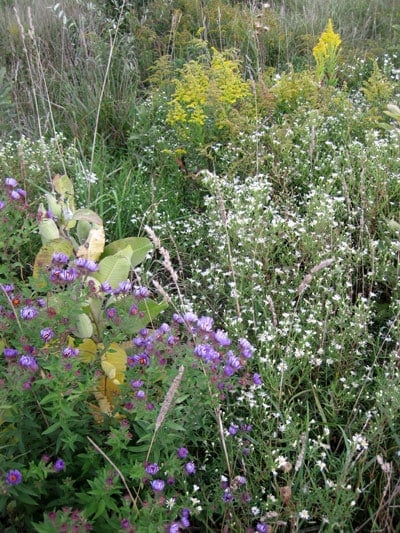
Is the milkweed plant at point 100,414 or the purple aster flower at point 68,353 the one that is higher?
the purple aster flower at point 68,353

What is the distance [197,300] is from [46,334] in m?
1.39

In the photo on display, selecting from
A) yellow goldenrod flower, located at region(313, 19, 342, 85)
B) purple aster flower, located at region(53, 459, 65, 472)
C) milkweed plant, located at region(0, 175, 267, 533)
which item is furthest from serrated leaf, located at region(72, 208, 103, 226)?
yellow goldenrod flower, located at region(313, 19, 342, 85)

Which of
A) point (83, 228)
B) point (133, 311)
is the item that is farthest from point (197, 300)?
point (133, 311)

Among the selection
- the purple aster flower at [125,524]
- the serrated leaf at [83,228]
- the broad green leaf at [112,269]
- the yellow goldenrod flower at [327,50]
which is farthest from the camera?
the yellow goldenrod flower at [327,50]

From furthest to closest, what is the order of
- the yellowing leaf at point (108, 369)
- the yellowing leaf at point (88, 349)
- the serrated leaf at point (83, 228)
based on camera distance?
the serrated leaf at point (83, 228) < the yellowing leaf at point (88, 349) < the yellowing leaf at point (108, 369)

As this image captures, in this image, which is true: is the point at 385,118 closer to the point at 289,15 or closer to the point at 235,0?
the point at 289,15

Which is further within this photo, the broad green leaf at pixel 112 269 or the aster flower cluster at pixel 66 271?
the broad green leaf at pixel 112 269

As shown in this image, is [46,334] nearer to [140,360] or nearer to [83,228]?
[140,360]

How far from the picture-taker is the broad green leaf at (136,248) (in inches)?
100

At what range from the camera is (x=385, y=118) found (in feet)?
14.4

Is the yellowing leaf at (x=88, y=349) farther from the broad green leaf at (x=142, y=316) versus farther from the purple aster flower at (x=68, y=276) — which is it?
the purple aster flower at (x=68, y=276)

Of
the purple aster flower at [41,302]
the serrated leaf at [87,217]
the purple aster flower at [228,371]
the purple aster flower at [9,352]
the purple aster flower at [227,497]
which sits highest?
the purple aster flower at [9,352]

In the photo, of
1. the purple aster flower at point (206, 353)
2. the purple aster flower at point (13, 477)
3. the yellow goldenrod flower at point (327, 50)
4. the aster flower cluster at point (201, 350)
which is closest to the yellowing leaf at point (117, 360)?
the aster flower cluster at point (201, 350)

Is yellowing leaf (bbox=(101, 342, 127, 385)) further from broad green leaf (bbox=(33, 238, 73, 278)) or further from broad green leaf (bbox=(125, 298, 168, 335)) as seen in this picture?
broad green leaf (bbox=(33, 238, 73, 278))
